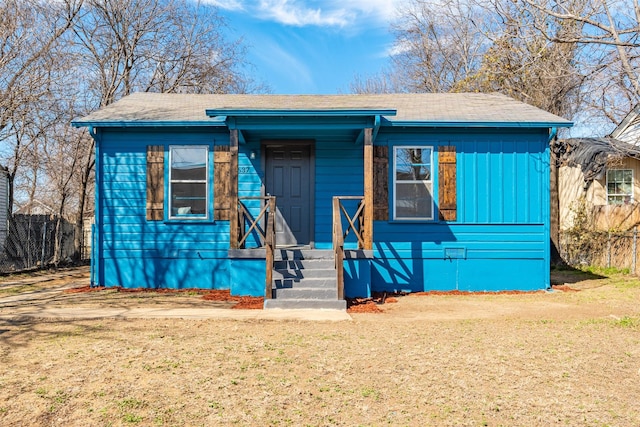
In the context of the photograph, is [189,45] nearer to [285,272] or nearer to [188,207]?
[188,207]

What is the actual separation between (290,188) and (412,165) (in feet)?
8.41

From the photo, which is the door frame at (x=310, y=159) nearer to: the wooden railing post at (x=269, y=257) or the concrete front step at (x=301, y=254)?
the concrete front step at (x=301, y=254)

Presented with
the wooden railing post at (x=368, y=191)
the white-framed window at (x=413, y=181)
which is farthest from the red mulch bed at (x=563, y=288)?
the wooden railing post at (x=368, y=191)

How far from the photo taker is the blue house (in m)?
9.80

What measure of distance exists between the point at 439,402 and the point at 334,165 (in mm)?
6670

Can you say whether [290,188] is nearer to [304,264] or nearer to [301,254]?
[301,254]

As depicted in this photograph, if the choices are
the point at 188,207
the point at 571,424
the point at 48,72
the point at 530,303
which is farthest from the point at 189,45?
the point at 571,424

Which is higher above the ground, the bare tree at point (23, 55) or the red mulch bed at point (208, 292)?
the bare tree at point (23, 55)

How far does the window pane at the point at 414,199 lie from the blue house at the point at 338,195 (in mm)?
21

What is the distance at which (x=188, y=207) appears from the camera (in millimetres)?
10086

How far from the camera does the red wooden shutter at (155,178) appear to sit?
9.98 m

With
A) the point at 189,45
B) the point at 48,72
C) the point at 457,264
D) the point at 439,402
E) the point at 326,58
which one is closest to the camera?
the point at 439,402

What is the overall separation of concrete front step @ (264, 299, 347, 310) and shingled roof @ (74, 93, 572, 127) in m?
3.22

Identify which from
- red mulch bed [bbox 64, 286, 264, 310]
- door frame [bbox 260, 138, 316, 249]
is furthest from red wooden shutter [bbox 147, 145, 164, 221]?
door frame [bbox 260, 138, 316, 249]
